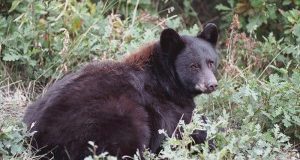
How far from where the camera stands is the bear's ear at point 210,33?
7340 mm

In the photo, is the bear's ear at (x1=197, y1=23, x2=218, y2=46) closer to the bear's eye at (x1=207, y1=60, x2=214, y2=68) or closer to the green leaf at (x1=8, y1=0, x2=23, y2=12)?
the bear's eye at (x1=207, y1=60, x2=214, y2=68)

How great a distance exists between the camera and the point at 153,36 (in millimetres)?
8711

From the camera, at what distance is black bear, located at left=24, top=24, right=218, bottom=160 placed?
6.05m

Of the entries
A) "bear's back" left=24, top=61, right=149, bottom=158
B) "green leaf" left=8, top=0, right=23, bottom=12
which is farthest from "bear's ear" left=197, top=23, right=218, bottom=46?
"green leaf" left=8, top=0, right=23, bottom=12

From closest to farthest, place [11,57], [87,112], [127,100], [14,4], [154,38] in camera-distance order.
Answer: [87,112]
[127,100]
[11,57]
[14,4]
[154,38]

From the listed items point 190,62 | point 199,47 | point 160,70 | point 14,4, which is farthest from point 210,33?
point 14,4

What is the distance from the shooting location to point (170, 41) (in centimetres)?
699

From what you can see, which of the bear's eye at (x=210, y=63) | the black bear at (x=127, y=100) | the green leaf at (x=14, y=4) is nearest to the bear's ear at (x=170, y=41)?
the black bear at (x=127, y=100)

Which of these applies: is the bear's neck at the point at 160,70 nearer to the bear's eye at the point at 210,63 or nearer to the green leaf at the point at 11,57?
the bear's eye at the point at 210,63

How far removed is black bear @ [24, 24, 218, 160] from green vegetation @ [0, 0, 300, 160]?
31 cm

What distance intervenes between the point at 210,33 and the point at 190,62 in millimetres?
516

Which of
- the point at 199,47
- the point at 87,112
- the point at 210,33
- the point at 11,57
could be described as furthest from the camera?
the point at 11,57

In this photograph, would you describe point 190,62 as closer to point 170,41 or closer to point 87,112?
point 170,41

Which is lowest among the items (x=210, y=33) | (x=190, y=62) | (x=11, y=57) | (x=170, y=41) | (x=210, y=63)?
(x=210, y=63)
